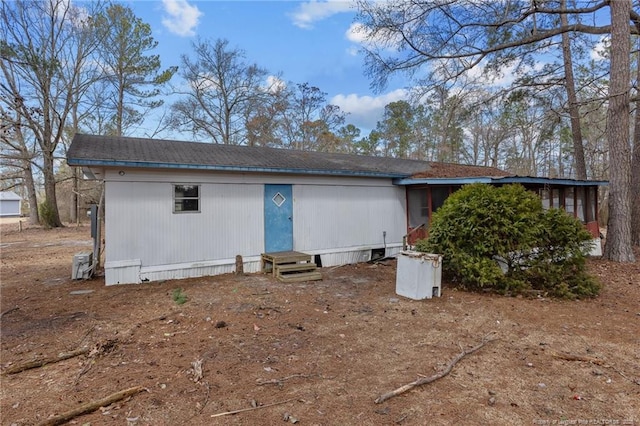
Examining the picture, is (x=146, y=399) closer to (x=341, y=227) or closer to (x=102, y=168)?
(x=102, y=168)

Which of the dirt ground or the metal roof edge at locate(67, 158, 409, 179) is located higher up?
the metal roof edge at locate(67, 158, 409, 179)

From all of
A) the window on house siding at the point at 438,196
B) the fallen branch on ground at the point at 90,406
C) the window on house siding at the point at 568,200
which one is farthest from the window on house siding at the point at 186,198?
the window on house siding at the point at 568,200

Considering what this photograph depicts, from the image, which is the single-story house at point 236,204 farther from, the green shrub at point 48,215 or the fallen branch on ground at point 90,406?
the green shrub at point 48,215

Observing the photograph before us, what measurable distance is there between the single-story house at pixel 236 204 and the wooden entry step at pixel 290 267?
0.38 meters

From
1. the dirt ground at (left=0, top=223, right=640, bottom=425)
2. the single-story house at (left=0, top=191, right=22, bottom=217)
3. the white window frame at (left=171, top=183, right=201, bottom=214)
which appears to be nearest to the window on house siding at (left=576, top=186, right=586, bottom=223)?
the dirt ground at (left=0, top=223, right=640, bottom=425)

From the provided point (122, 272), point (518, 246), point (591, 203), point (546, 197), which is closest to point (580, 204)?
point (591, 203)

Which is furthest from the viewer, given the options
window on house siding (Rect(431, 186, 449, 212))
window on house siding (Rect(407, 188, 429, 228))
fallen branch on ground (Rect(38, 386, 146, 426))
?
window on house siding (Rect(407, 188, 429, 228))

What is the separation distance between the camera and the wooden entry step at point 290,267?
22.2 ft

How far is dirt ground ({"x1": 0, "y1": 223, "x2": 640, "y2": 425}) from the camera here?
2.42m

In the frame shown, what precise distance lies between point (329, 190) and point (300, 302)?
12.6ft

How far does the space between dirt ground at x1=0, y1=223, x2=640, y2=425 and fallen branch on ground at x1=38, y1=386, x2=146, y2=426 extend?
0.16ft

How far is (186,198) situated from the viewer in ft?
22.3

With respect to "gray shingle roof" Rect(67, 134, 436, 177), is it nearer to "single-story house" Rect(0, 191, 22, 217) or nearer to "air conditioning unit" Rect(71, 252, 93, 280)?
"air conditioning unit" Rect(71, 252, 93, 280)

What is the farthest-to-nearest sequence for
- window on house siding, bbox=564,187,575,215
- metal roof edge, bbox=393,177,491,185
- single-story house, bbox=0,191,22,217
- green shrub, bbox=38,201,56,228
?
single-story house, bbox=0,191,22,217
green shrub, bbox=38,201,56,228
window on house siding, bbox=564,187,575,215
metal roof edge, bbox=393,177,491,185
